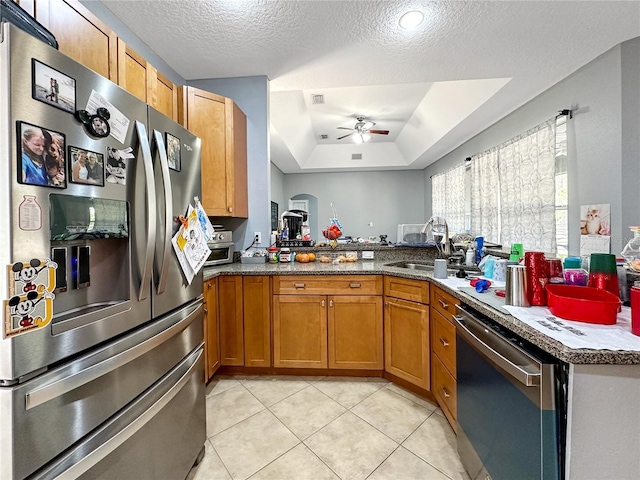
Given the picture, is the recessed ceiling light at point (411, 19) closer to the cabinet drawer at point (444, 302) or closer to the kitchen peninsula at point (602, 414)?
the cabinet drawer at point (444, 302)

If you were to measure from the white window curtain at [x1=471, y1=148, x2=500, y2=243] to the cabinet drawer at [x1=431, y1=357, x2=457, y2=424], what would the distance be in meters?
2.75

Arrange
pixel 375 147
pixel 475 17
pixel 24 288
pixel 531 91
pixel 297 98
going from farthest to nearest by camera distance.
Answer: pixel 375 147 → pixel 297 98 → pixel 531 91 → pixel 475 17 → pixel 24 288

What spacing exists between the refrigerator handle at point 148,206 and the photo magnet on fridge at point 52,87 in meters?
0.23

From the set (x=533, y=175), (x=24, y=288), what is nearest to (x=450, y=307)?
(x=24, y=288)

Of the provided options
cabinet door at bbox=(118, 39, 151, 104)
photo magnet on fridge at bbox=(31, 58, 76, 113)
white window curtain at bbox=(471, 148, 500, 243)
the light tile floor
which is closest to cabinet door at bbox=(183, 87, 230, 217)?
cabinet door at bbox=(118, 39, 151, 104)

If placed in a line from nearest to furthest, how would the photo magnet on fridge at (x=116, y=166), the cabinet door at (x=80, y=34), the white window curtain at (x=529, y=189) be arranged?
the photo magnet on fridge at (x=116, y=166) → the cabinet door at (x=80, y=34) → the white window curtain at (x=529, y=189)

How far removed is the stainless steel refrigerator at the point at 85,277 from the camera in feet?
2.09

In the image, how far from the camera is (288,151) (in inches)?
203

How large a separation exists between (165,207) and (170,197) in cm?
5

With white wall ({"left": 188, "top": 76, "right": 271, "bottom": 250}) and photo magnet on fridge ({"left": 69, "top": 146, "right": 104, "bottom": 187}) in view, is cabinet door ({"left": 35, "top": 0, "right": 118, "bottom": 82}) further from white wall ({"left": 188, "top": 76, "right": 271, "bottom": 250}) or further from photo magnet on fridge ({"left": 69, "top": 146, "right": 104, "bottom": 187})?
white wall ({"left": 188, "top": 76, "right": 271, "bottom": 250})

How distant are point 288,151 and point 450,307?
432cm

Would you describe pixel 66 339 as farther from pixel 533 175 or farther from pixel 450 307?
pixel 533 175

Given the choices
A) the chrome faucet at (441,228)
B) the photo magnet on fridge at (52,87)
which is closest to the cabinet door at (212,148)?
the photo magnet on fridge at (52,87)

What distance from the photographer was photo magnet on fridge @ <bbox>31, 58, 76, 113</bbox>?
68cm
